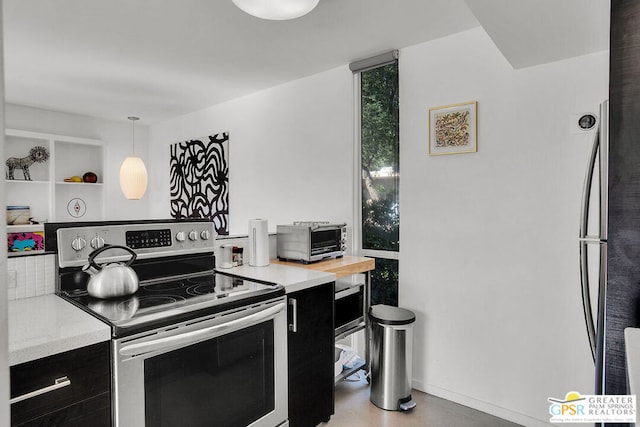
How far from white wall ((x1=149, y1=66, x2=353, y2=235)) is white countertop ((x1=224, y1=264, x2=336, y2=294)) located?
94 centimetres

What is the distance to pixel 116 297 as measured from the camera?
1.50 meters

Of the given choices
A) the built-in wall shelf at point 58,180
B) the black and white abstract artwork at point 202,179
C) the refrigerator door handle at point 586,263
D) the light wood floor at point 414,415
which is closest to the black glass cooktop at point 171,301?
the light wood floor at point 414,415

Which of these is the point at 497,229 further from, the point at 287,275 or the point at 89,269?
the point at 89,269

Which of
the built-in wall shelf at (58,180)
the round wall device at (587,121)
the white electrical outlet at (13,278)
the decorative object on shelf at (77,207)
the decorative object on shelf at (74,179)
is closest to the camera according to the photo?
the white electrical outlet at (13,278)

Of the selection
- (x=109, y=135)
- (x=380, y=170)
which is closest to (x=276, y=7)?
(x=380, y=170)

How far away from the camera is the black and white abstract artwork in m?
4.05

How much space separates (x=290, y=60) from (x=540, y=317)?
246 centimetres

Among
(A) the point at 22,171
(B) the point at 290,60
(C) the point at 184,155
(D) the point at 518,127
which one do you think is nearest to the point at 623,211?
(D) the point at 518,127

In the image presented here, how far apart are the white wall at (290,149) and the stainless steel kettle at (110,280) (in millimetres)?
1757

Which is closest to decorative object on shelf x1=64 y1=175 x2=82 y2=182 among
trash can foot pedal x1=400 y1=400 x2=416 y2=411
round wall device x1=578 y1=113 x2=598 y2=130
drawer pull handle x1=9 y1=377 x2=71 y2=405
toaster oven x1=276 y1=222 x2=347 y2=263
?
toaster oven x1=276 y1=222 x2=347 y2=263

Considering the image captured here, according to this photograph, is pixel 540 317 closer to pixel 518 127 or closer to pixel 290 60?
pixel 518 127

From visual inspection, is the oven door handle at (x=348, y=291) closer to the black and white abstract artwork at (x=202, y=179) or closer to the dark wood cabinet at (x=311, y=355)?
the dark wood cabinet at (x=311, y=355)

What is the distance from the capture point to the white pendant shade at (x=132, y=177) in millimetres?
3984

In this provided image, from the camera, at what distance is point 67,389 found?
1096mm
